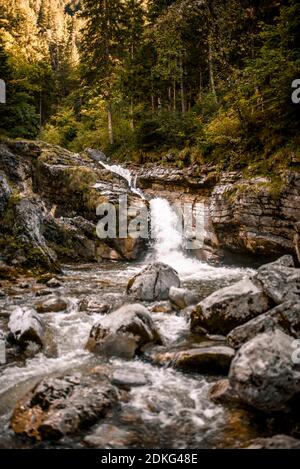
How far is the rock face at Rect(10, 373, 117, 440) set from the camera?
4.71 meters

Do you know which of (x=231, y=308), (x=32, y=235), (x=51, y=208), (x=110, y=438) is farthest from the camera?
(x=51, y=208)

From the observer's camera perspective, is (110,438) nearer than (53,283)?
Yes

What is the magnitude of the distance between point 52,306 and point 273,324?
623 cm

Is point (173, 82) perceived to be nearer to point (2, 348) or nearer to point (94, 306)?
point (94, 306)

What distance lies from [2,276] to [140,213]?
26.5ft

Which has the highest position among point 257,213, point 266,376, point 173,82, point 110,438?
point 173,82

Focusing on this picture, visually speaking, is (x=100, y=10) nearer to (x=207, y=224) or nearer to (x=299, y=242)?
(x=207, y=224)

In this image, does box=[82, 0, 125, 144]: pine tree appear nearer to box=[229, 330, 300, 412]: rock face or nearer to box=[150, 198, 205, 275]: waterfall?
box=[150, 198, 205, 275]: waterfall

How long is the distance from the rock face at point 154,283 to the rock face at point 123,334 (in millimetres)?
3087

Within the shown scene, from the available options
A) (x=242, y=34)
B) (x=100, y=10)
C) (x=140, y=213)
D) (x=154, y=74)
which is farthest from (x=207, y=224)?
(x=100, y=10)

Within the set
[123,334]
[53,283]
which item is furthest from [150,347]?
[53,283]

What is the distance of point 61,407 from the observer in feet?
16.4

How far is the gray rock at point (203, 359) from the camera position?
250 inches

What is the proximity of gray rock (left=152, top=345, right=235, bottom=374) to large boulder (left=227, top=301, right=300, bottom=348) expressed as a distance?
0.38 m
